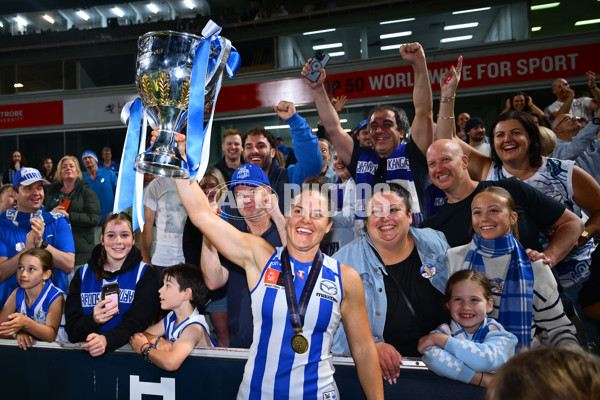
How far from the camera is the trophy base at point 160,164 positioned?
153 centimetres

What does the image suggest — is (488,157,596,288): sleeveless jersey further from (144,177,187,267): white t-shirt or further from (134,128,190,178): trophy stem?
(144,177,187,267): white t-shirt

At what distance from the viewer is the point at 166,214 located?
12.1 ft

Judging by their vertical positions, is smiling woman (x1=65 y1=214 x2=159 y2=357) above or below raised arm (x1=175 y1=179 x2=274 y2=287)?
below

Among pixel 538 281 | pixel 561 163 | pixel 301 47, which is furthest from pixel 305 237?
pixel 301 47

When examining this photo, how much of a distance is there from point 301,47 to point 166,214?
965 centimetres

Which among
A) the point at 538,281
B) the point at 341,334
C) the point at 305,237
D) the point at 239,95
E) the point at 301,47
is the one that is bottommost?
the point at 341,334

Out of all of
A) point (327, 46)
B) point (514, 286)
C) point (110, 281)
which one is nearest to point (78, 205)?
point (110, 281)

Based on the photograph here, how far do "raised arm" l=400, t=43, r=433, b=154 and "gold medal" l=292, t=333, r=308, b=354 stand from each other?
1710 mm

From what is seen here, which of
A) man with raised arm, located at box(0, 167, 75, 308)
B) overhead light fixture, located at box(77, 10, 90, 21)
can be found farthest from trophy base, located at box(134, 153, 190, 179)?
overhead light fixture, located at box(77, 10, 90, 21)

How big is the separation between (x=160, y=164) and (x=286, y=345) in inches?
35.0

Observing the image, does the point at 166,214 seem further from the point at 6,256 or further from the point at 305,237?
the point at 305,237

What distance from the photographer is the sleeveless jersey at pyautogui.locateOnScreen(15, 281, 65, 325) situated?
3.05m

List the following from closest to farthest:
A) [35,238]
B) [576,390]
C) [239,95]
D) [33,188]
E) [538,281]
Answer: [576,390], [538,281], [35,238], [33,188], [239,95]

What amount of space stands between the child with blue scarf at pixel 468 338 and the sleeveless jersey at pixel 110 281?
1711 mm
